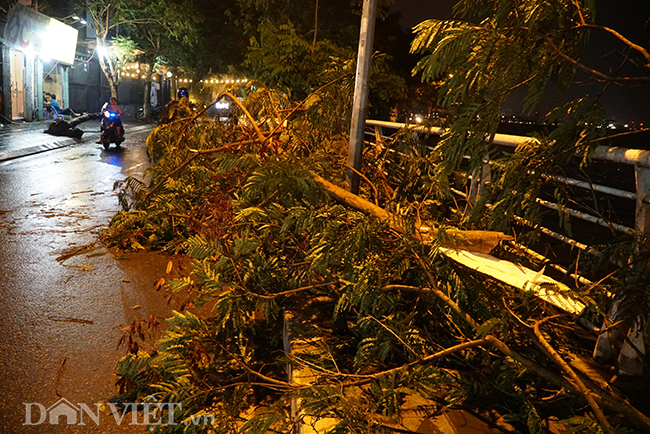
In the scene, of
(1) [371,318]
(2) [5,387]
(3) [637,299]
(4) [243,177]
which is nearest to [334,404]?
(1) [371,318]

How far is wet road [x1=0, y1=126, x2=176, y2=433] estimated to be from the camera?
10.4 feet

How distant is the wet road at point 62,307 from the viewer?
3.18 meters

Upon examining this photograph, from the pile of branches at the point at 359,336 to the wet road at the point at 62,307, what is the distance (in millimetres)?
319

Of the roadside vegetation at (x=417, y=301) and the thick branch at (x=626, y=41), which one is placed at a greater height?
the thick branch at (x=626, y=41)

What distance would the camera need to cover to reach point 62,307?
4.59 m

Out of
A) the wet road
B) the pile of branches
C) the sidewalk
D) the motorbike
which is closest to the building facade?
the sidewalk

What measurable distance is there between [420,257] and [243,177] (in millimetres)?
2317

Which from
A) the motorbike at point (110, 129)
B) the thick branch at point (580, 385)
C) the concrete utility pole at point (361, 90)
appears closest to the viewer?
the thick branch at point (580, 385)

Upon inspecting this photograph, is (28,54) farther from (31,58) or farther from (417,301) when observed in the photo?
(417,301)

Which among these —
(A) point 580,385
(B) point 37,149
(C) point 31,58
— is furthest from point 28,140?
(A) point 580,385

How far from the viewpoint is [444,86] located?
8.35ft

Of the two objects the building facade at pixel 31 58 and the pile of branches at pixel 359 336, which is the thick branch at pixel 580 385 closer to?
the pile of branches at pixel 359 336

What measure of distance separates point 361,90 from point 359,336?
2.29 meters

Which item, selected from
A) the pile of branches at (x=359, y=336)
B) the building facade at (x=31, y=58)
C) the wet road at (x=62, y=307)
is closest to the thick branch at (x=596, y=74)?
Result: the pile of branches at (x=359, y=336)
